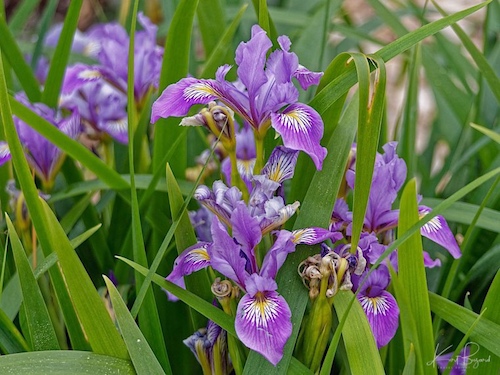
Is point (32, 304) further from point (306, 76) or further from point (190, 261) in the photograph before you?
point (306, 76)

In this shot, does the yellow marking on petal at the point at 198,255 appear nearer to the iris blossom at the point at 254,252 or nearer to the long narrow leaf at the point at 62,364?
→ the iris blossom at the point at 254,252

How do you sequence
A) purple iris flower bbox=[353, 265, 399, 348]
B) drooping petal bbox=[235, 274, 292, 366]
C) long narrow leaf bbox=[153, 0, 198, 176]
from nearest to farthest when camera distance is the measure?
→ drooping petal bbox=[235, 274, 292, 366], purple iris flower bbox=[353, 265, 399, 348], long narrow leaf bbox=[153, 0, 198, 176]

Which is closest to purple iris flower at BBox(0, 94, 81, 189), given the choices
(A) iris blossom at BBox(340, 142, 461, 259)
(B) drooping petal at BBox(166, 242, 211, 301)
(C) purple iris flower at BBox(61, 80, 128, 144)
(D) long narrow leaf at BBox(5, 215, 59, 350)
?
(C) purple iris flower at BBox(61, 80, 128, 144)

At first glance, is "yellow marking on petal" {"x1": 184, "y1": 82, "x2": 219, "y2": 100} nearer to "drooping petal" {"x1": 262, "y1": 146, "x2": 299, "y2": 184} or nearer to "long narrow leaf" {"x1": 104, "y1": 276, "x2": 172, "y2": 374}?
"drooping petal" {"x1": 262, "y1": 146, "x2": 299, "y2": 184}

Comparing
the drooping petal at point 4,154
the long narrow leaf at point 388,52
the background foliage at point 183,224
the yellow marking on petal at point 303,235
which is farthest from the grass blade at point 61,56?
the yellow marking on petal at point 303,235

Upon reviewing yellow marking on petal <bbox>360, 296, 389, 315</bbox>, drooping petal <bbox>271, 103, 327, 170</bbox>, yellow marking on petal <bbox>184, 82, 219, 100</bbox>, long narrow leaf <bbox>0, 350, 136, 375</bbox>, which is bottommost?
long narrow leaf <bbox>0, 350, 136, 375</bbox>
